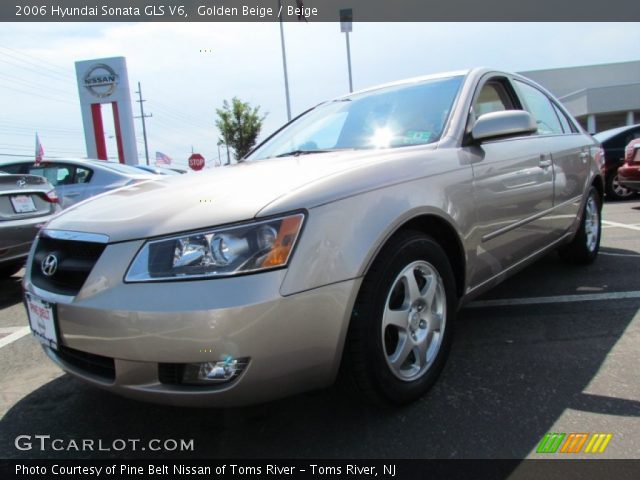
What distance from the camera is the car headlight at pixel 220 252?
5.60 ft

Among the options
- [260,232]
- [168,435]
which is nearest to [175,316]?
[260,232]

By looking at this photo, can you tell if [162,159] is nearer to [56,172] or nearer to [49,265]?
[56,172]

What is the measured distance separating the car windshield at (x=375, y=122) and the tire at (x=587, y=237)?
203 cm

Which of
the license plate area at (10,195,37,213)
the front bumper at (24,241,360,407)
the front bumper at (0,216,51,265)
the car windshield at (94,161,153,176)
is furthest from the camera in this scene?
the car windshield at (94,161,153,176)

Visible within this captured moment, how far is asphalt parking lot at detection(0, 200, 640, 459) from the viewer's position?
6.51 feet

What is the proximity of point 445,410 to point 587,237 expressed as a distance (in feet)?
9.52

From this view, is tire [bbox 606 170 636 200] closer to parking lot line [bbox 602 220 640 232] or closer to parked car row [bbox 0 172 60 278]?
parking lot line [bbox 602 220 640 232]

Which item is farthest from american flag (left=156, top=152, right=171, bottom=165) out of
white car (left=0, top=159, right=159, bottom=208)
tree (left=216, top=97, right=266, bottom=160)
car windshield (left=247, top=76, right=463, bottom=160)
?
car windshield (left=247, top=76, right=463, bottom=160)

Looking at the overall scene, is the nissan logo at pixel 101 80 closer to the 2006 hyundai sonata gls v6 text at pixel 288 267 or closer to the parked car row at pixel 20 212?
the parked car row at pixel 20 212

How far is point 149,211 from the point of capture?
1958mm

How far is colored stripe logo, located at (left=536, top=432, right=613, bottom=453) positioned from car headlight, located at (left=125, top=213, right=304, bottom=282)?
1.24 metres

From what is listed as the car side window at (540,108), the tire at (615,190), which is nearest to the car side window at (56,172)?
the car side window at (540,108)

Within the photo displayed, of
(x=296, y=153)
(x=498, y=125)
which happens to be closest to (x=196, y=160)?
(x=296, y=153)

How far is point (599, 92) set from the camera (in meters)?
36.0
